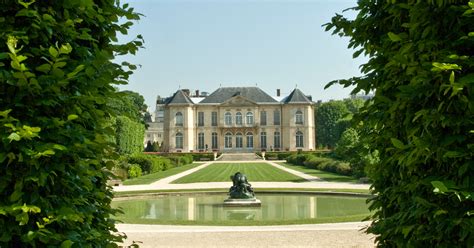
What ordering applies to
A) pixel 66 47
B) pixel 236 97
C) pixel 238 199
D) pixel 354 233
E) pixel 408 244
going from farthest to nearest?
1. pixel 236 97
2. pixel 238 199
3. pixel 354 233
4. pixel 408 244
5. pixel 66 47

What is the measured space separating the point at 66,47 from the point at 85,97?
0.33 meters

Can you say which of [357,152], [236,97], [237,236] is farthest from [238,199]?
[236,97]

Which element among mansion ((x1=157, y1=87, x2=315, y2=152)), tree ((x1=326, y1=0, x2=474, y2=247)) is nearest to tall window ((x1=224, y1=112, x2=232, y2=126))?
mansion ((x1=157, y1=87, x2=315, y2=152))

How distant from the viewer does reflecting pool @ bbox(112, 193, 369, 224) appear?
12969 mm

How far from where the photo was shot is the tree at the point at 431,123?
253 cm

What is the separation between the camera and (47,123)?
2.69m

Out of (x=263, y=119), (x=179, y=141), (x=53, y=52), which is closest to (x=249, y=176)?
(x=53, y=52)

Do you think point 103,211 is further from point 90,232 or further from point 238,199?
point 238,199

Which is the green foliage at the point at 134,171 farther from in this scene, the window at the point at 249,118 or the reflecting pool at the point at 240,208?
the window at the point at 249,118

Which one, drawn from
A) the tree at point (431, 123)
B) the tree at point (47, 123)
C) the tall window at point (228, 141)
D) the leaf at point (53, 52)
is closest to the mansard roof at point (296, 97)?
the tall window at point (228, 141)

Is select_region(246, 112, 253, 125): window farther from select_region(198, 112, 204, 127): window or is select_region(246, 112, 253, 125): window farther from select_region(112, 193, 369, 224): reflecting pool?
select_region(112, 193, 369, 224): reflecting pool

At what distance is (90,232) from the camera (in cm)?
303

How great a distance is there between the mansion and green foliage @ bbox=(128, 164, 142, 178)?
34.7 m

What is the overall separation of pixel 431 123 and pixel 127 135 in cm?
3996
